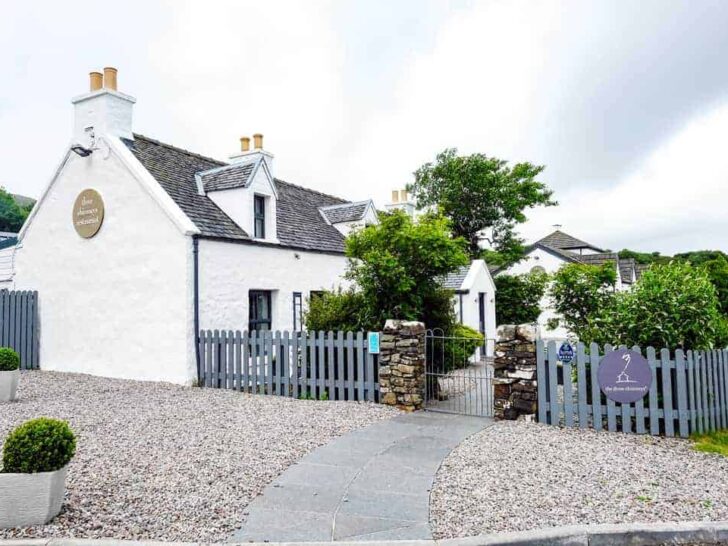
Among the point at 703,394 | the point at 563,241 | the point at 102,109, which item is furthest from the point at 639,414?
the point at 563,241

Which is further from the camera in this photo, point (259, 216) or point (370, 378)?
point (259, 216)

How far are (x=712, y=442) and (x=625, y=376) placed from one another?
57.6 inches

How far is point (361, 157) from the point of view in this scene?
2064cm

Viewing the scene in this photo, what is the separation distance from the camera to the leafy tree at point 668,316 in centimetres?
806

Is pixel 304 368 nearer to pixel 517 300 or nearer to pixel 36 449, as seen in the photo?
pixel 36 449

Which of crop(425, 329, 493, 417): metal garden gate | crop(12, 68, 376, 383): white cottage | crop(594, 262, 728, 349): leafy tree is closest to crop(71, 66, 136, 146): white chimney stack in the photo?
crop(12, 68, 376, 383): white cottage

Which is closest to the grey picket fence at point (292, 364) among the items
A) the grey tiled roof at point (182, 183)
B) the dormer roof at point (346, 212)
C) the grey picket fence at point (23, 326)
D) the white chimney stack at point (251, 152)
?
the grey tiled roof at point (182, 183)

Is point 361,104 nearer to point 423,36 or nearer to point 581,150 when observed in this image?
point 423,36

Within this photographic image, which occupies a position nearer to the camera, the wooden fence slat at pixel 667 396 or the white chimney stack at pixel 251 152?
the wooden fence slat at pixel 667 396

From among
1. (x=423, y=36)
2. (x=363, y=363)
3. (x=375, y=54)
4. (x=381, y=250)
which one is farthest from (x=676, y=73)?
(x=363, y=363)

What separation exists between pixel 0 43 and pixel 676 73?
53.5ft

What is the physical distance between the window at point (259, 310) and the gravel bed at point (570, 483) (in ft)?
26.4

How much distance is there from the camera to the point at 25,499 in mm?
4176

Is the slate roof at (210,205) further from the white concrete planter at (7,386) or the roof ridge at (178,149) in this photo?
the white concrete planter at (7,386)
